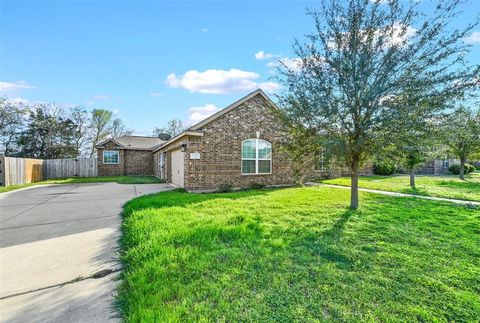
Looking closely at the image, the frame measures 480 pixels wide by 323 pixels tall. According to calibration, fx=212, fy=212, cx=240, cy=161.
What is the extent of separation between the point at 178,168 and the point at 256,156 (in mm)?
4551

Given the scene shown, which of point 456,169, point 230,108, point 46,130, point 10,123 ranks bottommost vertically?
point 456,169

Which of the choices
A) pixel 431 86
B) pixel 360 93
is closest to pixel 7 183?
pixel 360 93

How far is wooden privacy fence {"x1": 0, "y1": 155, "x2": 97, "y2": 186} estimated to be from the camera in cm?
1276

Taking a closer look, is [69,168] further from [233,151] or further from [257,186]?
[257,186]

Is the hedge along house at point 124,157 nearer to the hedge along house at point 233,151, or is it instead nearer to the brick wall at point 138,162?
the brick wall at point 138,162

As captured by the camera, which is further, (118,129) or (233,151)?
(118,129)

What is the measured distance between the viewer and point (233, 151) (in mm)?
11250

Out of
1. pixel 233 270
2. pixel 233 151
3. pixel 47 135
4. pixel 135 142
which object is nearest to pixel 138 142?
pixel 135 142

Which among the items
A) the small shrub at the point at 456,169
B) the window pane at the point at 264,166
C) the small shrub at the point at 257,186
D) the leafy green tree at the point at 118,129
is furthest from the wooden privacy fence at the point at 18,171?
the small shrub at the point at 456,169

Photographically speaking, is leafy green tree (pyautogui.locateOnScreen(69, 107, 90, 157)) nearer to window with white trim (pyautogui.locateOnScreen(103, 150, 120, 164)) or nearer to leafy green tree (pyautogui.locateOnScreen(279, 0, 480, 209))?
window with white trim (pyautogui.locateOnScreen(103, 150, 120, 164))

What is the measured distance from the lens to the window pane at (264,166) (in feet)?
39.8

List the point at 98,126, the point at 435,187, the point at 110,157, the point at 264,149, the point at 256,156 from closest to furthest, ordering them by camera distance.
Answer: the point at 435,187
the point at 256,156
the point at 264,149
the point at 110,157
the point at 98,126

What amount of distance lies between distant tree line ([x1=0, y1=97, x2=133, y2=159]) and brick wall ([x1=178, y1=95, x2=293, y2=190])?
1921cm

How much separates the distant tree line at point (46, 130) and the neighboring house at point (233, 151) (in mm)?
18925
